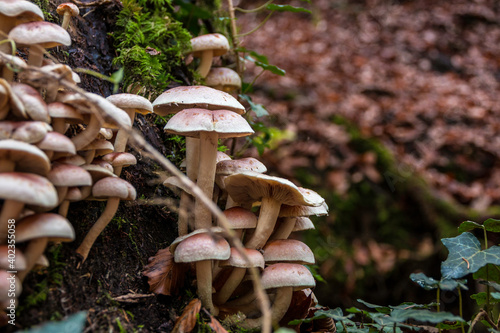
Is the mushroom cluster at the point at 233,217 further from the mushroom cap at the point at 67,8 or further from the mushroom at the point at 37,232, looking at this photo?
the mushroom cap at the point at 67,8

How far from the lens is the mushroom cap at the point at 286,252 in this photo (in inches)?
83.5

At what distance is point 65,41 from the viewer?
5.59ft

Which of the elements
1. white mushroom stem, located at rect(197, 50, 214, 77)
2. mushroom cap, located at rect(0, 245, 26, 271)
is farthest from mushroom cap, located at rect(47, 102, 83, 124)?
white mushroom stem, located at rect(197, 50, 214, 77)

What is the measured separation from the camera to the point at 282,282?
6.49ft

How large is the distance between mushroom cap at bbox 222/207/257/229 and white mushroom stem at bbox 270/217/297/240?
0.28 metres

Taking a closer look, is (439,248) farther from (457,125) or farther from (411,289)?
(457,125)

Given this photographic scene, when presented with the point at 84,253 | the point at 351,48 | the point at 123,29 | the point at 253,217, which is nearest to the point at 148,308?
the point at 84,253

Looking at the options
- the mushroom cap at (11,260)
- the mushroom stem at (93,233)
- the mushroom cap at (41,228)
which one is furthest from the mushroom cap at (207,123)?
the mushroom cap at (11,260)

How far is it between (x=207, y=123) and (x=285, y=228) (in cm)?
90

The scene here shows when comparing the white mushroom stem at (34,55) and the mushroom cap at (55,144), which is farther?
the white mushroom stem at (34,55)

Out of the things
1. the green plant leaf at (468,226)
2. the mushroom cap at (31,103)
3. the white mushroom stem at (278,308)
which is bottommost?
the white mushroom stem at (278,308)

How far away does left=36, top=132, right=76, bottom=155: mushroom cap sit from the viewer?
1.46 metres

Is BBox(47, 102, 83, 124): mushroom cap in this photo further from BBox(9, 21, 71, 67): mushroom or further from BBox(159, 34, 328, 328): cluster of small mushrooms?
BBox(159, 34, 328, 328): cluster of small mushrooms

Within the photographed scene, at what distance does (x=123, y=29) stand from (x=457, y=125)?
21.2ft
